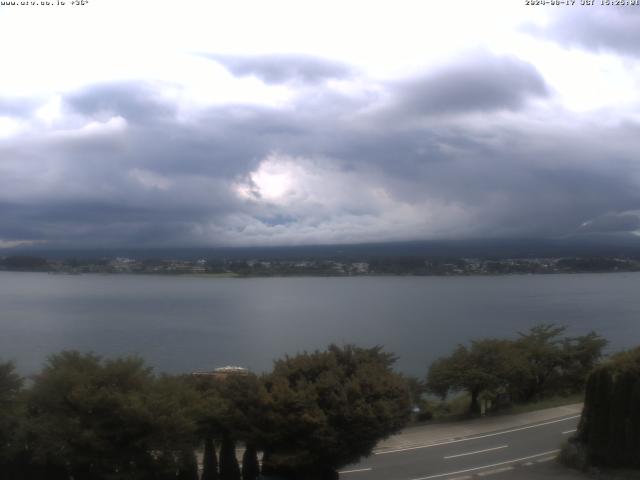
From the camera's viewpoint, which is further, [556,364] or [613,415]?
[556,364]

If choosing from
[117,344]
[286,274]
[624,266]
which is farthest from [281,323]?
[624,266]

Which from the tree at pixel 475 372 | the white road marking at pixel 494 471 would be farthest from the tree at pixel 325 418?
the tree at pixel 475 372

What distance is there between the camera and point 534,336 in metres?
35.2

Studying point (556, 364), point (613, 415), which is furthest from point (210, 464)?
point (556, 364)

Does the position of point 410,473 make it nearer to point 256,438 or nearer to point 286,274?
point 256,438

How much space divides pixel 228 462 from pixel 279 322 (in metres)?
66.7

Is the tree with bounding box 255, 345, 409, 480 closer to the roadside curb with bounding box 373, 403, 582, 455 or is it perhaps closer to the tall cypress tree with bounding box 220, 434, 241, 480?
the tall cypress tree with bounding box 220, 434, 241, 480

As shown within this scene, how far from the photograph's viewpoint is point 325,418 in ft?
48.8

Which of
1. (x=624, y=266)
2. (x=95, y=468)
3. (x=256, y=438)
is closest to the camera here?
(x=95, y=468)

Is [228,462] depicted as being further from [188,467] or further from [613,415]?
[613,415]

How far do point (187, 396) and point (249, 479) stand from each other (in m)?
2.56

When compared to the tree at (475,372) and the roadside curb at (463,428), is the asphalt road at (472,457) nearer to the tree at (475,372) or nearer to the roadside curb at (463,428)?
the roadside curb at (463,428)

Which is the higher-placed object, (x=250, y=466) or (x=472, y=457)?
(x=250, y=466)

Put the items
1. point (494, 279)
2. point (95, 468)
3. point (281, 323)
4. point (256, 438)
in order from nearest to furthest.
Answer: point (95, 468) < point (256, 438) < point (281, 323) < point (494, 279)
